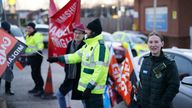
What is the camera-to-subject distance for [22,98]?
1050cm

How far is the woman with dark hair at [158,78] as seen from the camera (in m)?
4.85

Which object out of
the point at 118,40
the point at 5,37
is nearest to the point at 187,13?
the point at 118,40

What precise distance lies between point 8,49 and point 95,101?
257cm

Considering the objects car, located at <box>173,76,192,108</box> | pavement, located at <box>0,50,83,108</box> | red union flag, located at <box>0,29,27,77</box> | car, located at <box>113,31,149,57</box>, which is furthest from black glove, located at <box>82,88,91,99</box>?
car, located at <box>113,31,149,57</box>

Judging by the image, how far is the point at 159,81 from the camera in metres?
4.88

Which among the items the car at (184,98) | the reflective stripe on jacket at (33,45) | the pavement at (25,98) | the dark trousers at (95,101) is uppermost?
the reflective stripe on jacket at (33,45)

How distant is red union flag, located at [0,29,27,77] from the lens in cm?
780

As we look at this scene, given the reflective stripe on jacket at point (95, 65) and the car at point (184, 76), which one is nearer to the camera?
the reflective stripe on jacket at point (95, 65)

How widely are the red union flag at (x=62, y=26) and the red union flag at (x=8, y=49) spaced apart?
1132 millimetres

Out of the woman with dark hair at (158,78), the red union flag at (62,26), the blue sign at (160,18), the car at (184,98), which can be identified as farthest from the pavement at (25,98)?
the blue sign at (160,18)

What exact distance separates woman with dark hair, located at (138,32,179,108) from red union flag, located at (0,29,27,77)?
344 cm

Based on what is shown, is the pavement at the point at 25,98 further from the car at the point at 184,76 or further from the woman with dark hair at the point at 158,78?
the woman with dark hair at the point at 158,78

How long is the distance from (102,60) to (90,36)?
0.41 m

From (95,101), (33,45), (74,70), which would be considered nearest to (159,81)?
(95,101)
